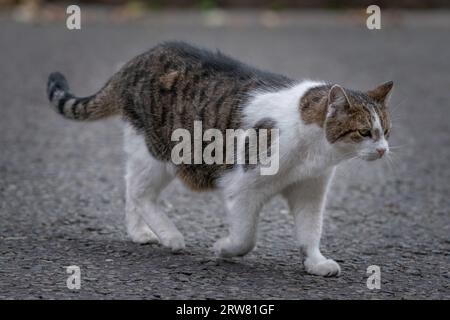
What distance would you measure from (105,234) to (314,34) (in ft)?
33.4

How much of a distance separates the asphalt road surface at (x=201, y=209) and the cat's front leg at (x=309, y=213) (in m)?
0.13

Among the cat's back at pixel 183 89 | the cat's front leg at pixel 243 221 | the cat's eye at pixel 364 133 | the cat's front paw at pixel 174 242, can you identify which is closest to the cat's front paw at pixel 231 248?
the cat's front leg at pixel 243 221

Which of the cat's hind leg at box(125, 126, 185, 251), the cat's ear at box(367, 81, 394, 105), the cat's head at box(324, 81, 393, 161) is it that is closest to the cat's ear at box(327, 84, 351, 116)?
the cat's head at box(324, 81, 393, 161)

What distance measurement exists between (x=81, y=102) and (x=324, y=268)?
1834mm

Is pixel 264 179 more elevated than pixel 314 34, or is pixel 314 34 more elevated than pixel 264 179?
pixel 314 34

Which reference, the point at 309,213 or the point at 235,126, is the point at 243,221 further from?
the point at 235,126

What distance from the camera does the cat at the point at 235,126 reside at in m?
4.63

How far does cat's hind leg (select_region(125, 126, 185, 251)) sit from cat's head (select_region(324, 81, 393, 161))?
1053 millimetres

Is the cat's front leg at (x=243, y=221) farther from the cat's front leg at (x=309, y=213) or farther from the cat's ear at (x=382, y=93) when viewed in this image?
the cat's ear at (x=382, y=93)

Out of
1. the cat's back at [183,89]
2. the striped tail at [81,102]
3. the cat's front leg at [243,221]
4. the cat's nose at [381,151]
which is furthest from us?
the striped tail at [81,102]
